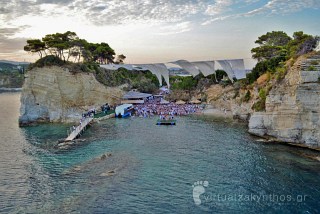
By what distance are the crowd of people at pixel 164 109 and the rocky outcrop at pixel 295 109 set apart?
975 inches

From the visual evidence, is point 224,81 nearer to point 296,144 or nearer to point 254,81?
point 254,81

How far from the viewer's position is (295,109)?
31469mm

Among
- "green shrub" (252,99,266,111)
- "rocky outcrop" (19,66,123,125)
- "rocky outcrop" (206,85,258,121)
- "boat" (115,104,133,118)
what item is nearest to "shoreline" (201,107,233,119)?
"rocky outcrop" (206,85,258,121)

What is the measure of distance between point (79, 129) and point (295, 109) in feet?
96.2

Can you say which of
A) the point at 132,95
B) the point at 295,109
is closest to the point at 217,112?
the point at 132,95

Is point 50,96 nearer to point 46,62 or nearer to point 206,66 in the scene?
point 46,62

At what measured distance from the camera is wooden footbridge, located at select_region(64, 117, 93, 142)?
129 feet

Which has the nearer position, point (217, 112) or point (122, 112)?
point (122, 112)

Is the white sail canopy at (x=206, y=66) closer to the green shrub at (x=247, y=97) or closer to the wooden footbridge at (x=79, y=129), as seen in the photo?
the green shrub at (x=247, y=97)

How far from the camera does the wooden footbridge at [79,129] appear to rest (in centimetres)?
3939

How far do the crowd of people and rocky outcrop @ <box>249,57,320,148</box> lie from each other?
2476cm

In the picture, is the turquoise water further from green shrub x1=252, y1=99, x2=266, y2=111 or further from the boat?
the boat

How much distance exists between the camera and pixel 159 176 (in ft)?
80.3

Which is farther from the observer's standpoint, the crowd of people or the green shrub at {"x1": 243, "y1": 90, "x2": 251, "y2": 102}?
the crowd of people
